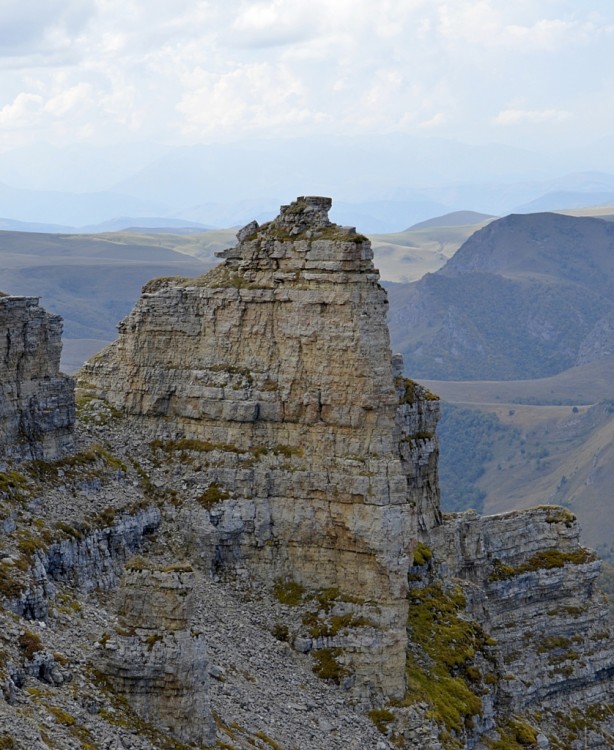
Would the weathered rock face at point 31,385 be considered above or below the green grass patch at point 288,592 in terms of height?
above

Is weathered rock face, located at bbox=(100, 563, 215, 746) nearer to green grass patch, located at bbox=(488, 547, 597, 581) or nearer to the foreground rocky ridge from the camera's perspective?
the foreground rocky ridge

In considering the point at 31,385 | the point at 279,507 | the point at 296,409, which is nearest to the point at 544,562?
the point at 279,507

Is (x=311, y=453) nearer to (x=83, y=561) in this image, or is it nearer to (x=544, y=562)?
(x=83, y=561)

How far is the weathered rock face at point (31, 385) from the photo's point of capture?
80000mm

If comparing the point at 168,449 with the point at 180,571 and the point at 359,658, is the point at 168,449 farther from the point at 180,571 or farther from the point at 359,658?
the point at 180,571

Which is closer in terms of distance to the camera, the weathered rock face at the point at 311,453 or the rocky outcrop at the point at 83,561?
the rocky outcrop at the point at 83,561

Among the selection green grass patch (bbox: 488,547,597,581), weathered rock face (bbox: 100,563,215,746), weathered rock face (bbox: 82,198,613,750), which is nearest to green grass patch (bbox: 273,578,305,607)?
weathered rock face (bbox: 82,198,613,750)

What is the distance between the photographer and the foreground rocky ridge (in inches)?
3056

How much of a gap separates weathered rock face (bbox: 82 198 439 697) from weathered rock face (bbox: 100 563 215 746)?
55.6 ft

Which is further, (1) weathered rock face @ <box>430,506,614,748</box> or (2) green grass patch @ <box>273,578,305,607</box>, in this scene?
(1) weathered rock face @ <box>430,506,614,748</box>

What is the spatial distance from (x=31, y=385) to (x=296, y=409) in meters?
13.0

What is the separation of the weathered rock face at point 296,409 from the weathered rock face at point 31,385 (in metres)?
8.24

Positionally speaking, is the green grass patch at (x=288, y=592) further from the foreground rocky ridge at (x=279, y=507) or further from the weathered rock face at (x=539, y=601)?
the weathered rock face at (x=539, y=601)

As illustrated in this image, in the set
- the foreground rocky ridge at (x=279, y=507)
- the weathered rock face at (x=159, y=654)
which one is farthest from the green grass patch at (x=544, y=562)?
the weathered rock face at (x=159, y=654)
